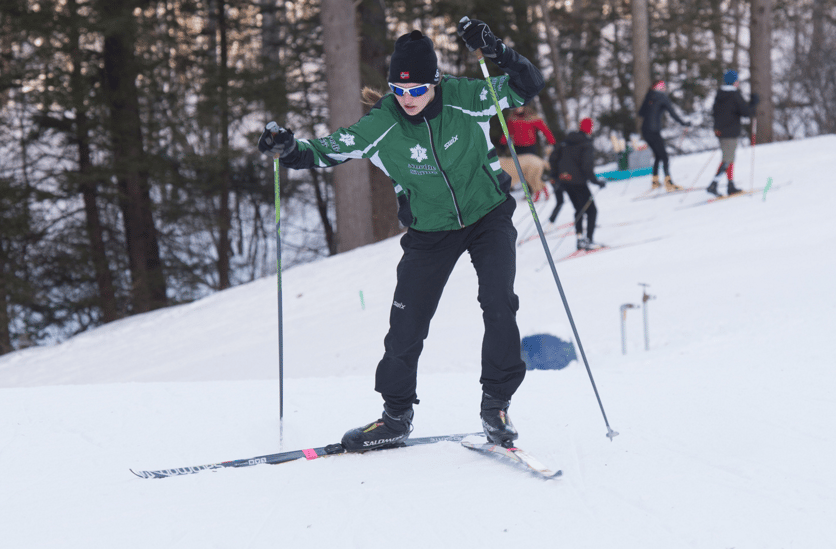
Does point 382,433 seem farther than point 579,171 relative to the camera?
No

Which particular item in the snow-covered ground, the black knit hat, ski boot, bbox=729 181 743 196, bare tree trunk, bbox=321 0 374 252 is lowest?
the snow-covered ground

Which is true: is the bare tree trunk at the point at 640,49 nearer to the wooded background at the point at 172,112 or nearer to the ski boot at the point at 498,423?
the wooded background at the point at 172,112

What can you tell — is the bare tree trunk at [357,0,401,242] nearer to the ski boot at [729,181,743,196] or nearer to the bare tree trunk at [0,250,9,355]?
the ski boot at [729,181,743,196]

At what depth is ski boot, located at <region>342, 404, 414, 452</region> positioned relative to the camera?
296 cm

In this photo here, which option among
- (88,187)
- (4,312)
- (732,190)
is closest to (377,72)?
(88,187)

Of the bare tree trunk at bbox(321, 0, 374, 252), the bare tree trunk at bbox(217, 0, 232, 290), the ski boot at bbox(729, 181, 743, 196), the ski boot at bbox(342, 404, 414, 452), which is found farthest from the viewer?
the bare tree trunk at bbox(217, 0, 232, 290)

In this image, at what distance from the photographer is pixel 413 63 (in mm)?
2658

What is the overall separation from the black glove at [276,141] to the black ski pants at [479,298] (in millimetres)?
642

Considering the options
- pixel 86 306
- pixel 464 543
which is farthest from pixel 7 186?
pixel 464 543

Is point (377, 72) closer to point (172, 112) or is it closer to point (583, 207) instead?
point (172, 112)

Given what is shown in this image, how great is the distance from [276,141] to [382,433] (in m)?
1.36

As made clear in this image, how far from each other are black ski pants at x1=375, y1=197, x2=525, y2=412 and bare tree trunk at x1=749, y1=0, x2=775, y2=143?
47.8 feet

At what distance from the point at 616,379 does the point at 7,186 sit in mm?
11598

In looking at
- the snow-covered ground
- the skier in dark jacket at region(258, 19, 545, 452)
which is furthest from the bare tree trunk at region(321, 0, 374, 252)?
the skier in dark jacket at region(258, 19, 545, 452)
